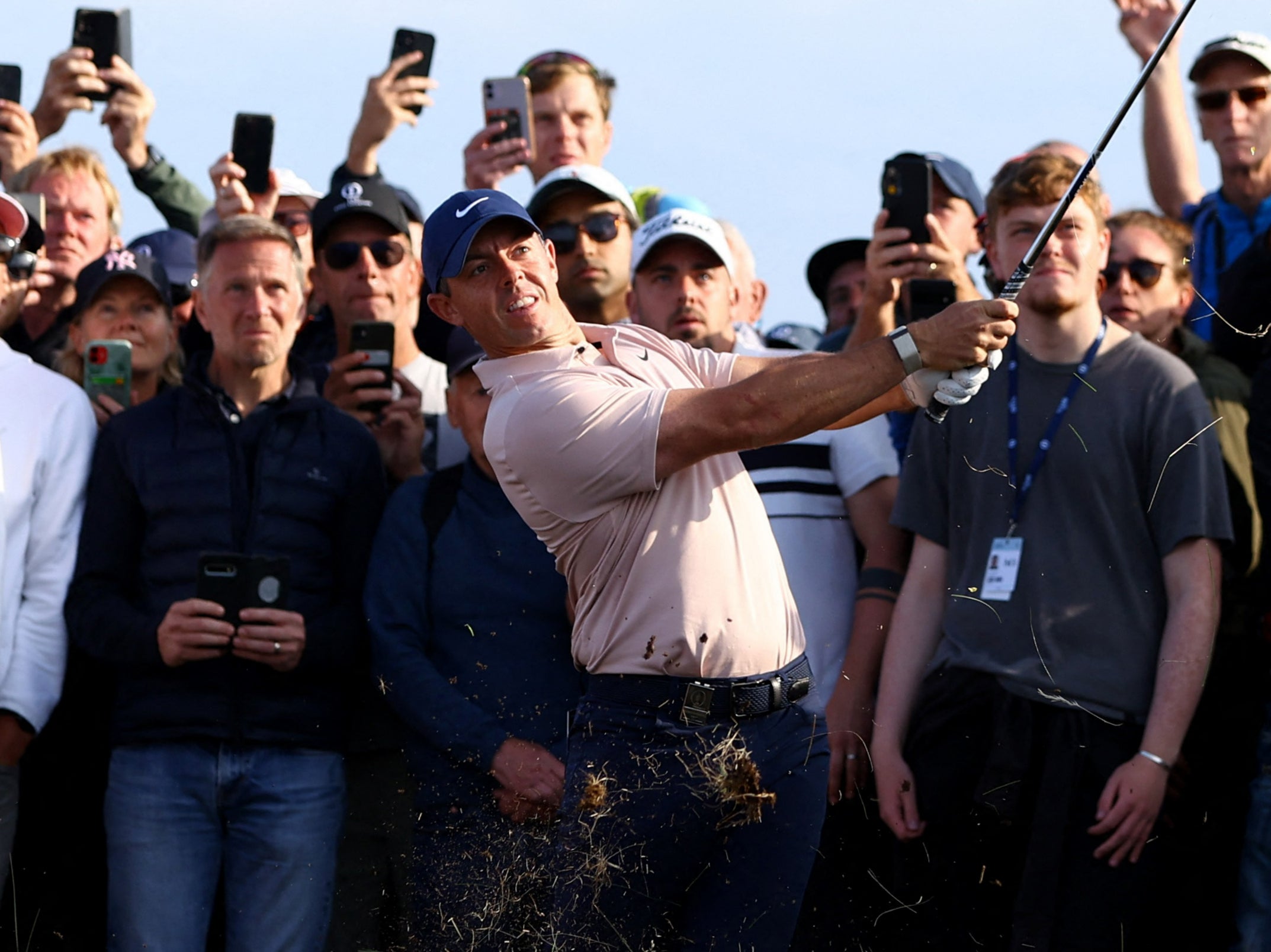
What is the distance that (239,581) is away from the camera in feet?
19.0

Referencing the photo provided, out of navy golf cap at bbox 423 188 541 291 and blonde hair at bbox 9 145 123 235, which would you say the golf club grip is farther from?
blonde hair at bbox 9 145 123 235

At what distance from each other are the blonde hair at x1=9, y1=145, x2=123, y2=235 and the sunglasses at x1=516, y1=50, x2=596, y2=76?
6.65ft

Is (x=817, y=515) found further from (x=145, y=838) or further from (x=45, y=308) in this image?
(x=45, y=308)

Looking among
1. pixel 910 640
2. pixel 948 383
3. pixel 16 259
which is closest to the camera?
pixel 948 383

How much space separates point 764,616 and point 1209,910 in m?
2.01

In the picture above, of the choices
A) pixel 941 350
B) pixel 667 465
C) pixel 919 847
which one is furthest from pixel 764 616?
pixel 919 847

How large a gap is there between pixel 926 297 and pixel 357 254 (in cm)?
252

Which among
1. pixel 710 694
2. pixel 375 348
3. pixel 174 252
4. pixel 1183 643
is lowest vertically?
pixel 710 694

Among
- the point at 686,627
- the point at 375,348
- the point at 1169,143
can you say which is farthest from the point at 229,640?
the point at 1169,143

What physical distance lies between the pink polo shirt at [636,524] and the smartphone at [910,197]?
1.70 m

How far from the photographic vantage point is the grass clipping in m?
4.44

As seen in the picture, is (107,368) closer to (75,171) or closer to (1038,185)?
(75,171)

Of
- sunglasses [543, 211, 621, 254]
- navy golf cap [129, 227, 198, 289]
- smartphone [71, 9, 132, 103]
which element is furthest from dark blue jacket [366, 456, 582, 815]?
smartphone [71, 9, 132, 103]

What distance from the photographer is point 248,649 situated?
5.79 metres
